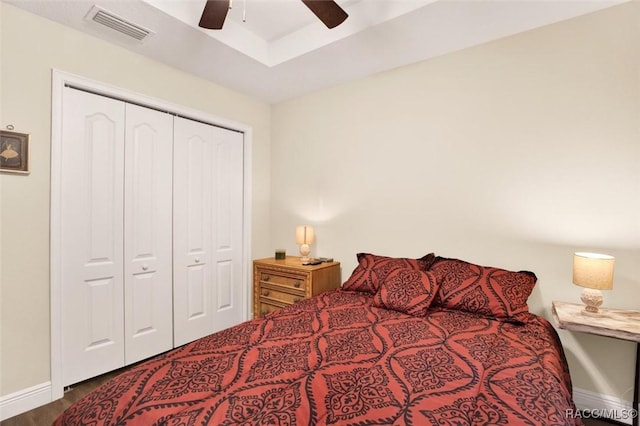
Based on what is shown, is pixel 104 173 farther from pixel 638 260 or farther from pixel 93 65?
pixel 638 260

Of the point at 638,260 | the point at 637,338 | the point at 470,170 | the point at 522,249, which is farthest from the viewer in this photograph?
the point at 470,170

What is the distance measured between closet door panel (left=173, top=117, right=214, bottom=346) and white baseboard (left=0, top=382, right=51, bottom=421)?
0.93 m

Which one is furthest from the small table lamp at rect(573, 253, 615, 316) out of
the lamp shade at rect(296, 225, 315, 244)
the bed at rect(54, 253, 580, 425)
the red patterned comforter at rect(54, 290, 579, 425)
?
the lamp shade at rect(296, 225, 315, 244)

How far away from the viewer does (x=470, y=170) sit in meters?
2.45

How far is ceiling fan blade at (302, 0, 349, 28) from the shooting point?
165 centimetres

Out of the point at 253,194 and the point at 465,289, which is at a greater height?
the point at 253,194

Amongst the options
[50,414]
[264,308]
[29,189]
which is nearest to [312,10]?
[29,189]

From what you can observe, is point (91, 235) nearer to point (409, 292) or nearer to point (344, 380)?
point (344, 380)

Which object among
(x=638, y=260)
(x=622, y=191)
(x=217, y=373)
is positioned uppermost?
(x=622, y=191)

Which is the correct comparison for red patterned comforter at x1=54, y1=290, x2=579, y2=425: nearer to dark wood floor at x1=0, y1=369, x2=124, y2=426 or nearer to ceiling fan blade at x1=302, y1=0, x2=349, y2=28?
dark wood floor at x1=0, y1=369, x2=124, y2=426

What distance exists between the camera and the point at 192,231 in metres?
2.97

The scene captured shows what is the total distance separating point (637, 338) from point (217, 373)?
1.97 meters

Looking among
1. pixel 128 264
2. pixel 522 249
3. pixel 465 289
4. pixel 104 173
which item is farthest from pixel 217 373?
pixel 522 249

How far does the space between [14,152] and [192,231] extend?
1.35 meters
